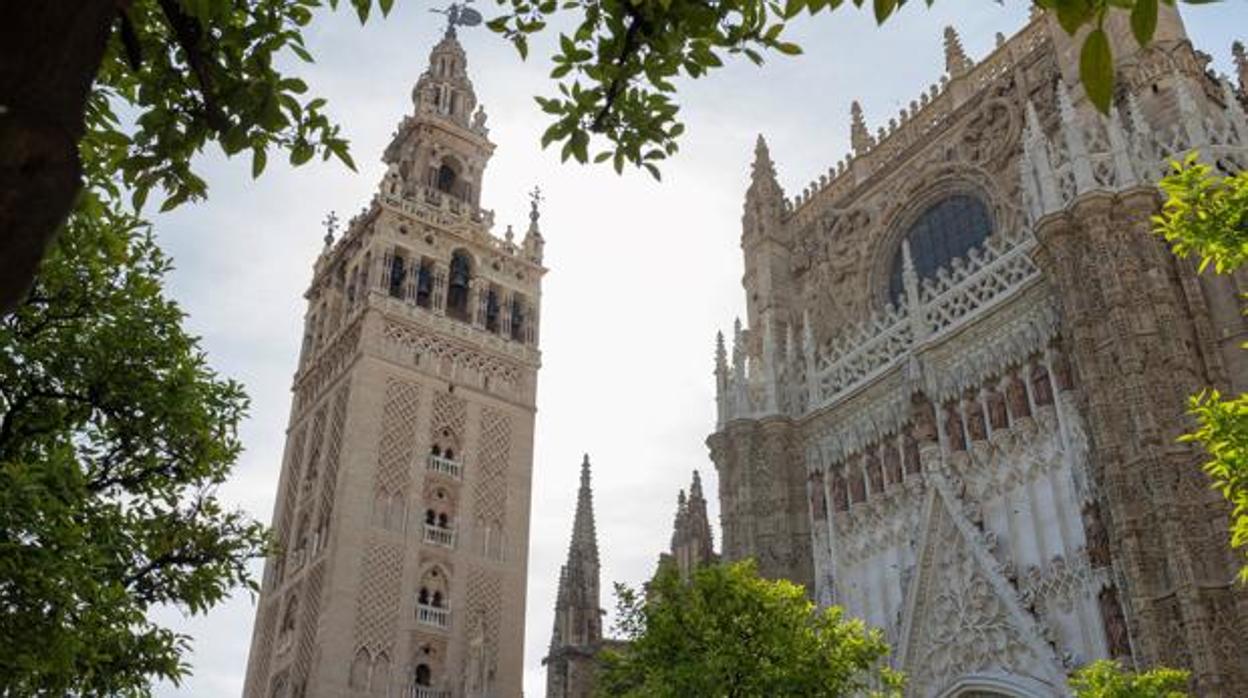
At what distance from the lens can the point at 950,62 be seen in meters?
24.8

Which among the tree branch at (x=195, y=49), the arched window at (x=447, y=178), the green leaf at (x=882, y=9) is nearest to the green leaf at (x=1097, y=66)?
the green leaf at (x=882, y=9)

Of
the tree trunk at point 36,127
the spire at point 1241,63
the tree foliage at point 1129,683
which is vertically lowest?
the tree trunk at point 36,127

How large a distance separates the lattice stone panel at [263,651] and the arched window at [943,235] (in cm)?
2189

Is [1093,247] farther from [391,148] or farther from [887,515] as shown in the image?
[391,148]

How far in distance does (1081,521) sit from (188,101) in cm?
1500

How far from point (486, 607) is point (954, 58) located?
20.3 metres

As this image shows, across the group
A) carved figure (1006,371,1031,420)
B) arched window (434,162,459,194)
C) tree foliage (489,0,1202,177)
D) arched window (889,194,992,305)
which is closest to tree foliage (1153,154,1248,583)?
tree foliage (489,0,1202,177)

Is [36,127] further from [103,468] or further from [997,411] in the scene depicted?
[997,411]

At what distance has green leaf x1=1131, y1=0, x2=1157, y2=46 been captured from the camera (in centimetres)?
293

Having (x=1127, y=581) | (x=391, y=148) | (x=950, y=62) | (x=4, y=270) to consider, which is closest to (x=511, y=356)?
(x=391, y=148)

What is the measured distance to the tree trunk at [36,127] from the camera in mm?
2186

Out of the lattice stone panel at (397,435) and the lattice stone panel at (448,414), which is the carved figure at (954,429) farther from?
the lattice stone panel at (448,414)

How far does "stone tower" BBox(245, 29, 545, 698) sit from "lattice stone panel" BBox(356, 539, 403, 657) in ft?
0.13

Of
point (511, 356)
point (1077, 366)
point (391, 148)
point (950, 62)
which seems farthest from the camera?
point (391, 148)
